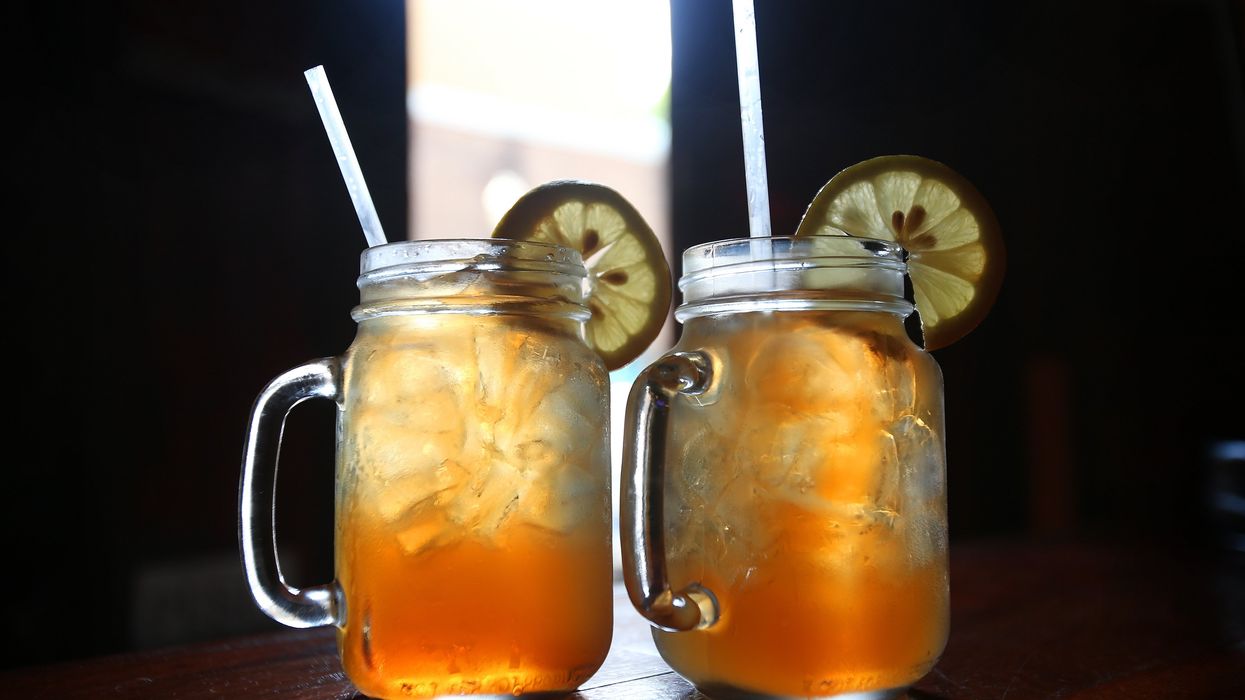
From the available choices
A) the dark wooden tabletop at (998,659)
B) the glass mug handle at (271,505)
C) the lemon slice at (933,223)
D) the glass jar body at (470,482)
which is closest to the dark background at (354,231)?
the dark wooden tabletop at (998,659)

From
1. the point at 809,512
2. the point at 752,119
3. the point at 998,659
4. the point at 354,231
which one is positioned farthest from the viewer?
the point at 354,231

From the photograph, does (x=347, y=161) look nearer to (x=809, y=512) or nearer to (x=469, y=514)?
(x=469, y=514)

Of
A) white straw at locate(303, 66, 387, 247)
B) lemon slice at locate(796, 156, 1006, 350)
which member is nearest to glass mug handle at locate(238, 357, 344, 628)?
white straw at locate(303, 66, 387, 247)

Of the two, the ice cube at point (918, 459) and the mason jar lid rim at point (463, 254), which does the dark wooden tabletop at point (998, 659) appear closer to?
the ice cube at point (918, 459)

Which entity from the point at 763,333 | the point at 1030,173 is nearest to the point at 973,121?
the point at 1030,173

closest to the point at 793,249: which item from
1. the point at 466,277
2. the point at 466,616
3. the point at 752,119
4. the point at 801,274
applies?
the point at 801,274
